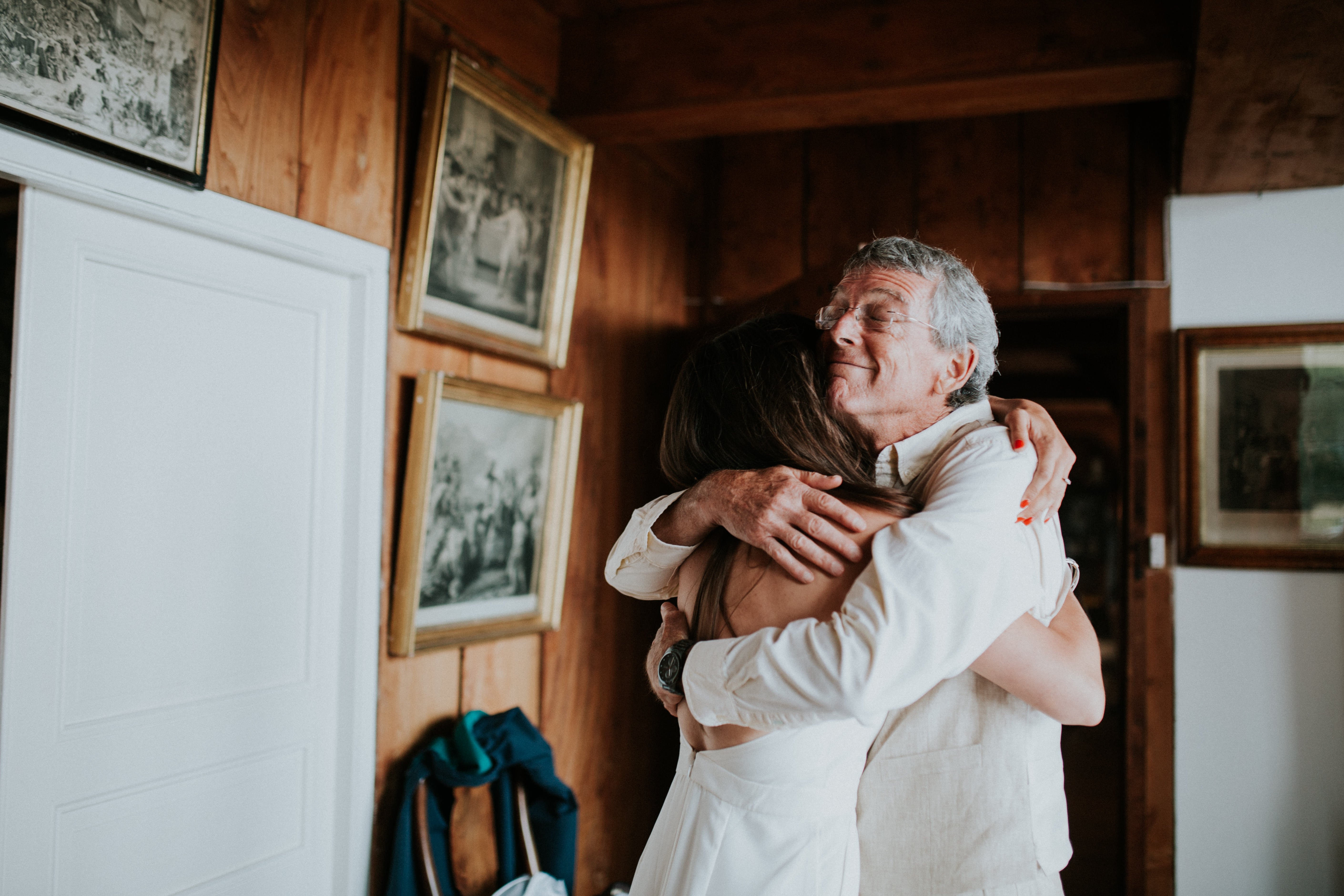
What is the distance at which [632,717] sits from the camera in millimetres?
3908

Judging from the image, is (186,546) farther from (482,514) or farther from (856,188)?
(856,188)

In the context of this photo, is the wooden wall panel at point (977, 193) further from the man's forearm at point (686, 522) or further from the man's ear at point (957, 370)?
the man's forearm at point (686, 522)

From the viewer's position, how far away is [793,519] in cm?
115

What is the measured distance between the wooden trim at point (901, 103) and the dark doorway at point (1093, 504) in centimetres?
112

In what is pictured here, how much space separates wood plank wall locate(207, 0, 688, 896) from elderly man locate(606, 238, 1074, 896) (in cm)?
130

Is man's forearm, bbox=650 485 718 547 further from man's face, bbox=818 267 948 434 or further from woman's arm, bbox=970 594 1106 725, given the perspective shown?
woman's arm, bbox=970 594 1106 725

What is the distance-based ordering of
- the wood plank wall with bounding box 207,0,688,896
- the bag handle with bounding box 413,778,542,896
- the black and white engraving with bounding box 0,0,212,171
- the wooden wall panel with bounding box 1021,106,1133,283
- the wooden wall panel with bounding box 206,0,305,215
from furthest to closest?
1. the wooden wall panel with bounding box 1021,106,1133,283
2. the bag handle with bounding box 413,778,542,896
3. the wood plank wall with bounding box 207,0,688,896
4. the wooden wall panel with bounding box 206,0,305,215
5. the black and white engraving with bounding box 0,0,212,171

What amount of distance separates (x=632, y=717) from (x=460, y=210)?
227 cm

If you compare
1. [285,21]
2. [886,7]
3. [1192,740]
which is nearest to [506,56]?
[285,21]

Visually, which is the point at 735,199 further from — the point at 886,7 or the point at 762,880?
the point at 762,880

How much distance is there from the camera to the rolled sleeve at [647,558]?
4.58ft

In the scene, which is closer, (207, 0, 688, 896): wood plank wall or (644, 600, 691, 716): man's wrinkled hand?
(644, 600, 691, 716): man's wrinkled hand

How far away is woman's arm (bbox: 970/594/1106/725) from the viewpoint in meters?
1.16

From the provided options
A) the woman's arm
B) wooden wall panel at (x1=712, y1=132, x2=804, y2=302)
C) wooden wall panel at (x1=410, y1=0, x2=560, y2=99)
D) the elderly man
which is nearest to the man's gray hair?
the elderly man
